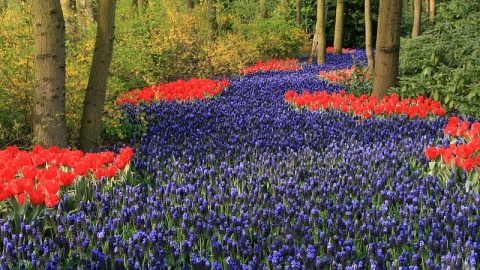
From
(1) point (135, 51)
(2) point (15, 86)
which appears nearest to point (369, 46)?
(1) point (135, 51)

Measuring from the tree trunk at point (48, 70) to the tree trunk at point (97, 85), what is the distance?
53 centimetres

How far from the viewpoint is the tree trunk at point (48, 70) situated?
5633 mm

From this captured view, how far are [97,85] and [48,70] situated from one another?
31.0 inches

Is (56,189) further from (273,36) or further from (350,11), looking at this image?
(350,11)

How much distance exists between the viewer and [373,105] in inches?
322

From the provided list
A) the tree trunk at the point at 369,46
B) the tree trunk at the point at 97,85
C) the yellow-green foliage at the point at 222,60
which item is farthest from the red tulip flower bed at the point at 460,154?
the yellow-green foliage at the point at 222,60

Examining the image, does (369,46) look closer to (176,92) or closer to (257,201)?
(176,92)

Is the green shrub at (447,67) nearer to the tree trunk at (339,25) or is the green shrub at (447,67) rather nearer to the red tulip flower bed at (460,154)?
the red tulip flower bed at (460,154)

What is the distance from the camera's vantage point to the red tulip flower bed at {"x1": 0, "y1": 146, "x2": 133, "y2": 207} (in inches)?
156

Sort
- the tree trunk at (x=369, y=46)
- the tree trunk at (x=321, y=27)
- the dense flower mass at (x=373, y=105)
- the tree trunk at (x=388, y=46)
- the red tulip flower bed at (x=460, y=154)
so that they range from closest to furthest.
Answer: the red tulip flower bed at (x=460, y=154), the dense flower mass at (x=373, y=105), the tree trunk at (x=388, y=46), the tree trunk at (x=369, y=46), the tree trunk at (x=321, y=27)

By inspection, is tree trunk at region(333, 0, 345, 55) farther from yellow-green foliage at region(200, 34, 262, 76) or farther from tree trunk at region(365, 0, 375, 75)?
tree trunk at region(365, 0, 375, 75)

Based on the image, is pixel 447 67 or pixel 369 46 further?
pixel 369 46

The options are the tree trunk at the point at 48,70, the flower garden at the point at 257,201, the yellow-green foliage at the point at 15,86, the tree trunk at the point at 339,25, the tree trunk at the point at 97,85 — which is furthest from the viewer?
the tree trunk at the point at 339,25

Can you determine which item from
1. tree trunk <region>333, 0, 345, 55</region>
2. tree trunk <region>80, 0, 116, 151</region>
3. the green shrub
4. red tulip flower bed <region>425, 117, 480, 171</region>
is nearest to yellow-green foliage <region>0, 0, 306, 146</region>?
tree trunk <region>80, 0, 116, 151</region>
